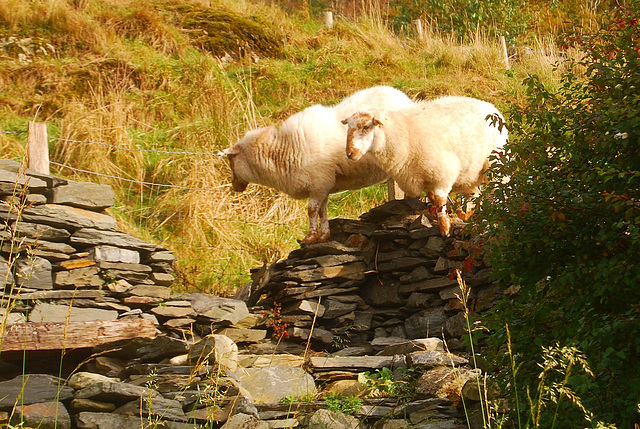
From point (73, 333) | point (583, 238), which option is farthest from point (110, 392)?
point (583, 238)

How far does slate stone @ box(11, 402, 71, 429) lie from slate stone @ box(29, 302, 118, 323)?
2213mm

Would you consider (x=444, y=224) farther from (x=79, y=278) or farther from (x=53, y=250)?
(x=53, y=250)

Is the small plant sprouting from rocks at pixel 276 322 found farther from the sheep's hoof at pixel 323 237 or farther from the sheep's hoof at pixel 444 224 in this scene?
the sheep's hoof at pixel 444 224

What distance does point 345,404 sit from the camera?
545cm

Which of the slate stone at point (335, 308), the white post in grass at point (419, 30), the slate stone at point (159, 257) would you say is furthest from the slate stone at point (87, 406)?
the white post in grass at point (419, 30)

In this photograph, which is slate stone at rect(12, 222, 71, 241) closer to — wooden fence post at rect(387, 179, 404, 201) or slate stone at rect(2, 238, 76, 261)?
slate stone at rect(2, 238, 76, 261)

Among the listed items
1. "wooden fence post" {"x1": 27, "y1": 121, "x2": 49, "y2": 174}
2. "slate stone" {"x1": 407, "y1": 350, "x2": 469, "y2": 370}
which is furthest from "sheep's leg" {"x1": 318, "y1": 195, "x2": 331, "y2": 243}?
"wooden fence post" {"x1": 27, "y1": 121, "x2": 49, "y2": 174}

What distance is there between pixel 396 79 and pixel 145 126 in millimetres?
5279

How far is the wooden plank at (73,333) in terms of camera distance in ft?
19.1

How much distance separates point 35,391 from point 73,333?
1.33 meters

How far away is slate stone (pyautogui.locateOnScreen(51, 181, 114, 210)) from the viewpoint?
7.62 meters

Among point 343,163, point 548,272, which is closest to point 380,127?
point 343,163

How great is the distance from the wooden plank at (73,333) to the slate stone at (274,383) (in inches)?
42.4

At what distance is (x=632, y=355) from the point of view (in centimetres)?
336
